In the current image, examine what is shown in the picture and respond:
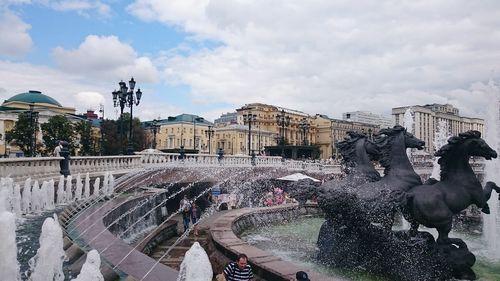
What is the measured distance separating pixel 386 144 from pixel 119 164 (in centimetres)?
1687

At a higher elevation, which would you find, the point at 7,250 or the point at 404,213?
the point at 404,213

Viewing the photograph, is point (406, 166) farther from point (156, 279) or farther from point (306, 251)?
point (156, 279)

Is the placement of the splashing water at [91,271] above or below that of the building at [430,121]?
below

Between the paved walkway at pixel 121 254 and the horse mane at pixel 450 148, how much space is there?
5270mm

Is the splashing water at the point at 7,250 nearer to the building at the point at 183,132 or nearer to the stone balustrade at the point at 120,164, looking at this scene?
the stone balustrade at the point at 120,164

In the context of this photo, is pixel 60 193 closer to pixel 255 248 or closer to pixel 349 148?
pixel 255 248

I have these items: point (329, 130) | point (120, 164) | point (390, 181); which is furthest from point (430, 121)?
point (390, 181)

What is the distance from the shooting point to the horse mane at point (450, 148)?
804 centimetres

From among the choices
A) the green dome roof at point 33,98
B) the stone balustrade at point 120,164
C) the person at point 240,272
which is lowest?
the person at point 240,272

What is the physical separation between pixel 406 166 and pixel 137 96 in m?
20.8

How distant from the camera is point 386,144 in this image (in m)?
9.17

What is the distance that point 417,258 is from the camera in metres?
7.81

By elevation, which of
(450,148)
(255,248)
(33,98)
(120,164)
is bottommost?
(255,248)

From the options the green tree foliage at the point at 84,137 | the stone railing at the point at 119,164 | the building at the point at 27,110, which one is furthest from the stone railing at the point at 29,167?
the building at the point at 27,110
